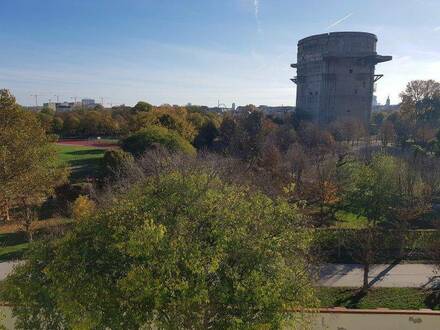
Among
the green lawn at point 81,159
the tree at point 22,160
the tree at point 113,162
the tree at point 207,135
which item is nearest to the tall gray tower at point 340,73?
the tree at point 207,135

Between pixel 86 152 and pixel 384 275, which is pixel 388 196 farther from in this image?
pixel 86 152

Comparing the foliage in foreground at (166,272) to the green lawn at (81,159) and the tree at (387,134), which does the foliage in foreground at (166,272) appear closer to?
the green lawn at (81,159)

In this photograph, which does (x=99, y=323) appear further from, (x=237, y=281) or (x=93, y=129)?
(x=93, y=129)

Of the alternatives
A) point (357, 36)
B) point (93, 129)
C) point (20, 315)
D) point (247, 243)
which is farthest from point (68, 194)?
point (357, 36)

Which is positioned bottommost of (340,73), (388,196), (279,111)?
(388,196)

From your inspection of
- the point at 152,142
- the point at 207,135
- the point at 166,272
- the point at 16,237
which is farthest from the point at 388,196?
the point at 207,135

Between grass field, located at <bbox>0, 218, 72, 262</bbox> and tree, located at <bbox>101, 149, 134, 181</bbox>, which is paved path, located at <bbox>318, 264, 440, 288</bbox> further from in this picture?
tree, located at <bbox>101, 149, 134, 181</bbox>
